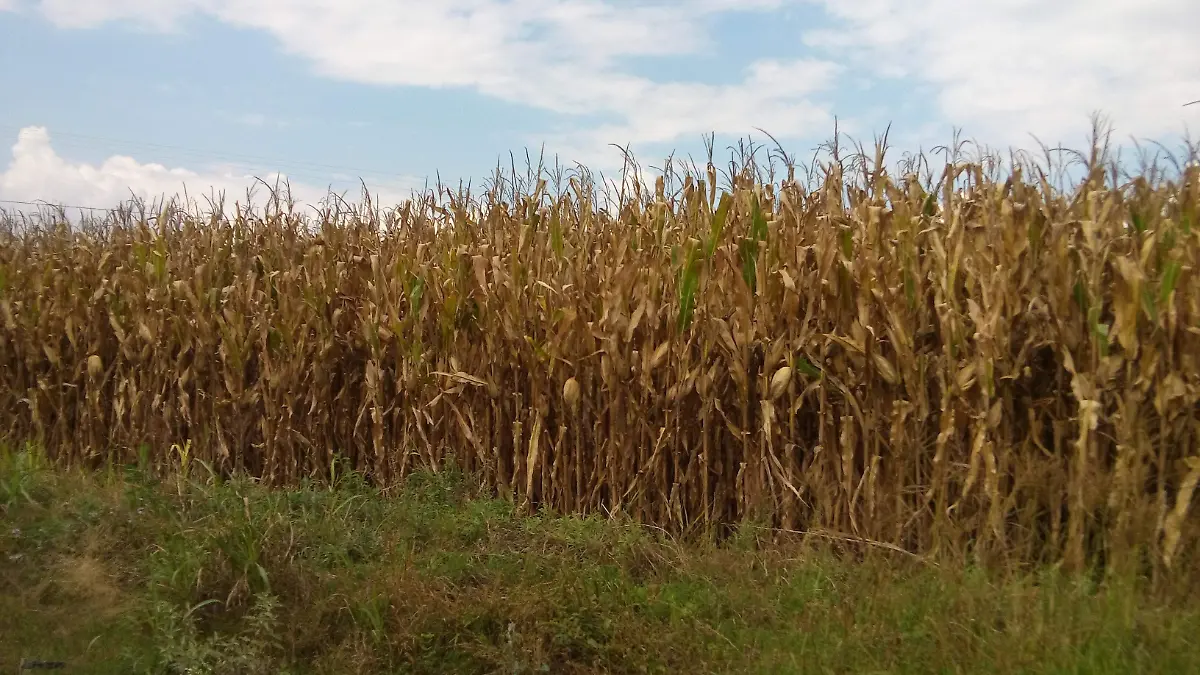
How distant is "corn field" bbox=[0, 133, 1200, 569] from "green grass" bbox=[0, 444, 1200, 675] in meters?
0.41

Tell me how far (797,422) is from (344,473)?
2.99 metres

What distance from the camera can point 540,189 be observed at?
6098mm

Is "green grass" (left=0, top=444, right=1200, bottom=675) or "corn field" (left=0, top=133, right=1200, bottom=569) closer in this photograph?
"green grass" (left=0, top=444, right=1200, bottom=675)

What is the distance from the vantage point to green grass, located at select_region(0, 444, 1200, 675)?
331 cm

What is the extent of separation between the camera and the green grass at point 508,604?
331cm

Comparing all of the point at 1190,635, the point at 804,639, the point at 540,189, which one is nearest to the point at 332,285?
the point at 540,189

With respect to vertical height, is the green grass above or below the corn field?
below

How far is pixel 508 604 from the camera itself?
375 cm

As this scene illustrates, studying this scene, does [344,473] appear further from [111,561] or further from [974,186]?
[974,186]

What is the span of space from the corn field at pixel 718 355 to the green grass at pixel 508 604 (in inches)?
16.0

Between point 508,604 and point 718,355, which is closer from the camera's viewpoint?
point 508,604

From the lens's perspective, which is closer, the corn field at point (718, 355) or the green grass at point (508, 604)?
the green grass at point (508, 604)

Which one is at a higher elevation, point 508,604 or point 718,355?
point 718,355

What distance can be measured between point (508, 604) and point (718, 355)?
1.82 m
